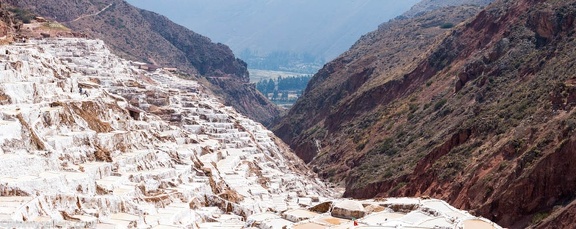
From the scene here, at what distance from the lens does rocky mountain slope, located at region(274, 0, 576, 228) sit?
5653cm

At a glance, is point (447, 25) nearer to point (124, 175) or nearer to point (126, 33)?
point (126, 33)

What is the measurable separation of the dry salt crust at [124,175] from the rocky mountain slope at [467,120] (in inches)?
444

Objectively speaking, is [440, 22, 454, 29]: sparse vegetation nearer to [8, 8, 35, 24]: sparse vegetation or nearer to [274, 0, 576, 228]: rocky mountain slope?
[274, 0, 576, 228]: rocky mountain slope

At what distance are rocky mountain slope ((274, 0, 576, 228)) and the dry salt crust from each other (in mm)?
11287

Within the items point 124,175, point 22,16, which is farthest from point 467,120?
point 22,16

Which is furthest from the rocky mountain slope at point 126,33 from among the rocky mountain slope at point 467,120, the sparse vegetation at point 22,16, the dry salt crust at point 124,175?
the dry salt crust at point 124,175

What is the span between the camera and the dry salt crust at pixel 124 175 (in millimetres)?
39062

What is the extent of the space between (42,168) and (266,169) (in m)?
35.4

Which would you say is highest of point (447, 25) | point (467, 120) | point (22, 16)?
point (22, 16)

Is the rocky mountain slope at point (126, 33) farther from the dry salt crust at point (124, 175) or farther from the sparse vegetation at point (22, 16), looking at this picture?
the dry salt crust at point (124, 175)

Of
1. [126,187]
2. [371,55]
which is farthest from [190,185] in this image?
[371,55]

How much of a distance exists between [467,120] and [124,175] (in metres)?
41.3

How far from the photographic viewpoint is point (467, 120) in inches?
3187

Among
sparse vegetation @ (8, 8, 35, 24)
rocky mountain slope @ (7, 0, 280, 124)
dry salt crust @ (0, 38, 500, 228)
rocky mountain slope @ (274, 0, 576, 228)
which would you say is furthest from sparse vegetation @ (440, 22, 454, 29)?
dry salt crust @ (0, 38, 500, 228)
